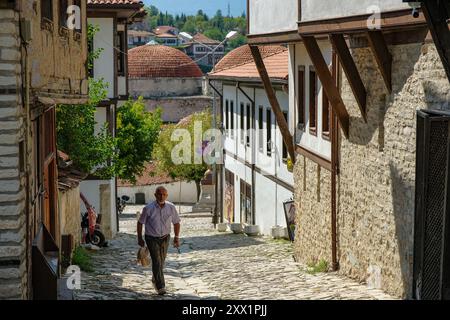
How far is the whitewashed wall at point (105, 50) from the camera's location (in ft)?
95.5

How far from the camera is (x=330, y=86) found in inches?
607

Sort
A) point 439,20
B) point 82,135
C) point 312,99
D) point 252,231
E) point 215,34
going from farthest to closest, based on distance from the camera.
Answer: point 215,34
point 252,231
point 82,135
point 312,99
point 439,20

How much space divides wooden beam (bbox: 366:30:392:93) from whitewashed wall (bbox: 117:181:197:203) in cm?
4403

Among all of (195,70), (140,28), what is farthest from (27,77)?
(140,28)

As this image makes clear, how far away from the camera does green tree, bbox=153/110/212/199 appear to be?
180 ft

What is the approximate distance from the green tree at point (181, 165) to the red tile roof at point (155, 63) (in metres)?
17.1

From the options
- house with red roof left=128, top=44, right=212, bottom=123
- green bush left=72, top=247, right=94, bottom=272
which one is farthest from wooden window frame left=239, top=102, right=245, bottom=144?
house with red roof left=128, top=44, right=212, bottom=123

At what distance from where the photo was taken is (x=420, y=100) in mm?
11117

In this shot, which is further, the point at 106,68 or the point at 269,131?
the point at 106,68

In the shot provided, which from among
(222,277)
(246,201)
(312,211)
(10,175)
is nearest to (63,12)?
(10,175)

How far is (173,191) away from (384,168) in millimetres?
44321

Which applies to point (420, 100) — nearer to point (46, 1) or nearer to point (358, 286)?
point (358, 286)

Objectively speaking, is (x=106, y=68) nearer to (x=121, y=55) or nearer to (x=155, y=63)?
(x=121, y=55)
